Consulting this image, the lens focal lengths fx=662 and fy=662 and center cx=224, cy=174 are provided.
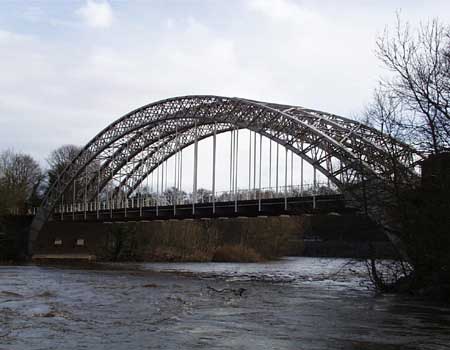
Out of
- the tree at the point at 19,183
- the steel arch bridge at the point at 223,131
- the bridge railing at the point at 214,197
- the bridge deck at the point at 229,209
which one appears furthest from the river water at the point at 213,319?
the tree at the point at 19,183

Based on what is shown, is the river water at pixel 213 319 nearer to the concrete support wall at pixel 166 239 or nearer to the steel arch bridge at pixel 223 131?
the steel arch bridge at pixel 223 131

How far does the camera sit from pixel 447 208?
21.1 metres

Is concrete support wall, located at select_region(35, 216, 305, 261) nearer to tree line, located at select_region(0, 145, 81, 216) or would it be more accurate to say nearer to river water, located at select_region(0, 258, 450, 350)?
tree line, located at select_region(0, 145, 81, 216)

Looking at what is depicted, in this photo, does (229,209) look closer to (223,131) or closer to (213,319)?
(223,131)

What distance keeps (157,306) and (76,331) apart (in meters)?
6.33

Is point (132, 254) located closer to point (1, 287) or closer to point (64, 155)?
point (64, 155)

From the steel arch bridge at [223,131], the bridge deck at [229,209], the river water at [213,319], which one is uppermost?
the steel arch bridge at [223,131]

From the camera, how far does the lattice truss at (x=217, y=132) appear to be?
2828 centimetres

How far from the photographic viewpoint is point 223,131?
60625 millimetres

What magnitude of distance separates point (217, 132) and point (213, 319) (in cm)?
4315

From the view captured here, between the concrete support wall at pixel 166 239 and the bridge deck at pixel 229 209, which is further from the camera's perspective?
the concrete support wall at pixel 166 239

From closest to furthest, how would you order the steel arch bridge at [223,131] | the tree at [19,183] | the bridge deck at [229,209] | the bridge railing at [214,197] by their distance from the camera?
the steel arch bridge at [223,131] → the bridge deck at [229,209] → the bridge railing at [214,197] → the tree at [19,183]

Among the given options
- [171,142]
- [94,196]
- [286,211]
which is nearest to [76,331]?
[286,211]

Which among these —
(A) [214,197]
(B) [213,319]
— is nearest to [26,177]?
(A) [214,197]
